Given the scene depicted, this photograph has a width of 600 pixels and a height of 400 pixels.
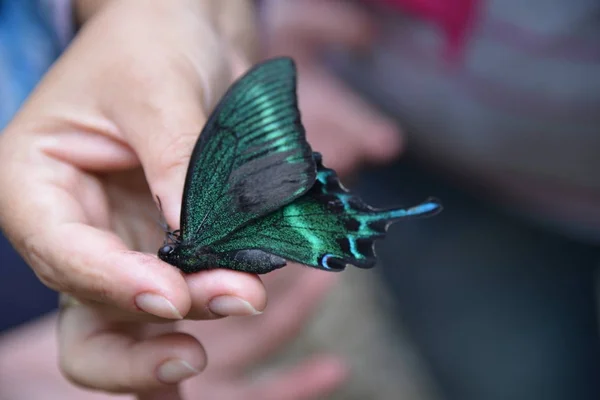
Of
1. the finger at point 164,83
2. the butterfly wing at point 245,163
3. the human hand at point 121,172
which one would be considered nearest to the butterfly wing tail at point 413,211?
the butterfly wing at point 245,163

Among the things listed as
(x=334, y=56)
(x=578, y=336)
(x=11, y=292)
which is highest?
(x=334, y=56)

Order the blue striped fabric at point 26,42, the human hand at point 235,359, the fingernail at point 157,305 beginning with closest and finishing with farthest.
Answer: the fingernail at point 157,305 → the blue striped fabric at point 26,42 → the human hand at point 235,359

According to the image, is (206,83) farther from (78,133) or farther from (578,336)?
(578,336)

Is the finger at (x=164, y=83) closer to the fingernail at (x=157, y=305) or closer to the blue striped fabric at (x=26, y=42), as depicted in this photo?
the fingernail at (x=157, y=305)

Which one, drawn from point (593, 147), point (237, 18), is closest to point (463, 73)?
point (593, 147)

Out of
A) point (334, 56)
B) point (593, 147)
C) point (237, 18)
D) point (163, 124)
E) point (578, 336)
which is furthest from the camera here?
point (334, 56)

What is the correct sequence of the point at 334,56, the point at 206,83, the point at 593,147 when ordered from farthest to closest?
the point at 334,56 < the point at 593,147 < the point at 206,83

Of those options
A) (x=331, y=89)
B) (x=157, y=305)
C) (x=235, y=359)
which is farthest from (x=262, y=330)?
(x=157, y=305)
